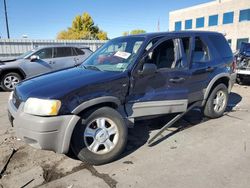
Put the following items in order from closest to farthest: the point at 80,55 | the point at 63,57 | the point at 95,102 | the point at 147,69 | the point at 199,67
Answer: the point at 95,102
the point at 147,69
the point at 199,67
the point at 63,57
the point at 80,55

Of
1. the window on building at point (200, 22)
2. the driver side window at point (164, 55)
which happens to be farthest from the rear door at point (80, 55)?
the window on building at point (200, 22)

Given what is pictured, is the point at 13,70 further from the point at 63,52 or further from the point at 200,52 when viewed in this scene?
the point at 200,52

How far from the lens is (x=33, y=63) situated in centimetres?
943

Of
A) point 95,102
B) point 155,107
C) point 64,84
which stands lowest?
point 155,107

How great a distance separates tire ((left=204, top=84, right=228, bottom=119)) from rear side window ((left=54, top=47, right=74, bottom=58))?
696cm

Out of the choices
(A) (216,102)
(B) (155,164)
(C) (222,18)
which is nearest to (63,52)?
(A) (216,102)

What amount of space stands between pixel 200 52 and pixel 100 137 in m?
2.72

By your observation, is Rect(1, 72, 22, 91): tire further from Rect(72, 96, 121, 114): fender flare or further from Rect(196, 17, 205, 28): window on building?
Rect(196, 17, 205, 28): window on building

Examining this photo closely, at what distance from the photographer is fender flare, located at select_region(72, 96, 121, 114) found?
311 centimetres

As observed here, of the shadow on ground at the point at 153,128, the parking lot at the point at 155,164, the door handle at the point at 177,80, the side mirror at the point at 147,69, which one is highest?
the side mirror at the point at 147,69

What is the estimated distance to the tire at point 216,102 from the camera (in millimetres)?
5172

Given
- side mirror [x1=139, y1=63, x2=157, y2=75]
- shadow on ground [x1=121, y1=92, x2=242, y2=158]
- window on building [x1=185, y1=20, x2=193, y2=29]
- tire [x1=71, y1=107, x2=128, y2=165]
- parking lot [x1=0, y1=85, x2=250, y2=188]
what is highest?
window on building [x1=185, y1=20, x2=193, y2=29]

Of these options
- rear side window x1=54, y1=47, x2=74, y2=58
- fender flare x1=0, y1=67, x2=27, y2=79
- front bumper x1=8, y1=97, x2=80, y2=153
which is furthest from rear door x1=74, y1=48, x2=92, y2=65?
front bumper x1=8, y1=97, x2=80, y2=153

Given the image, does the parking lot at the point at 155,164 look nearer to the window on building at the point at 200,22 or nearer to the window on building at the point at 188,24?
the window on building at the point at 200,22
